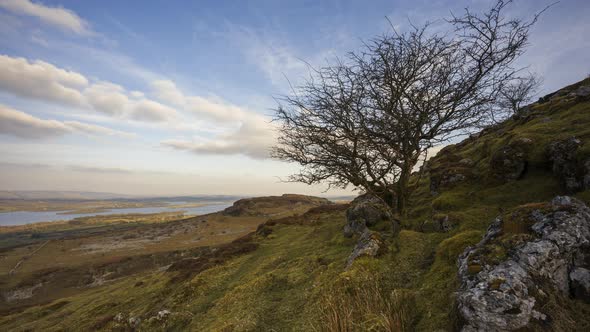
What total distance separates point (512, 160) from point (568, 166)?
2.81 m

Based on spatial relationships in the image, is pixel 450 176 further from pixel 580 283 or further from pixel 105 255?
pixel 105 255

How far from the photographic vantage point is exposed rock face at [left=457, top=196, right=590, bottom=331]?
3818 millimetres

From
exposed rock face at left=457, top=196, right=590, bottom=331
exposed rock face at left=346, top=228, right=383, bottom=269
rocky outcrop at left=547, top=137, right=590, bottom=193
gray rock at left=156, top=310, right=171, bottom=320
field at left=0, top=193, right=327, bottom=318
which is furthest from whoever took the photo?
field at left=0, top=193, right=327, bottom=318

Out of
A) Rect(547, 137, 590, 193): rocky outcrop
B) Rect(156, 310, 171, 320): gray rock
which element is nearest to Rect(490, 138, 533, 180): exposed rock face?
Rect(547, 137, 590, 193): rocky outcrop

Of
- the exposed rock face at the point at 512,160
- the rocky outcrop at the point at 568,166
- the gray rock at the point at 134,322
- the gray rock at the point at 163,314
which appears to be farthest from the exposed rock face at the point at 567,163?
the gray rock at the point at 134,322

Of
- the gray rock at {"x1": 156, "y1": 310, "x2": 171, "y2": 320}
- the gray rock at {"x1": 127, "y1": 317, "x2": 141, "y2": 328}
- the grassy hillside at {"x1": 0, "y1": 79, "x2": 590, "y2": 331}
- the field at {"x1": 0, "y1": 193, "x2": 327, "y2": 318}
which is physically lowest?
the field at {"x1": 0, "y1": 193, "x2": 327, "y2": 318}

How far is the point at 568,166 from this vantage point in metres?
8.77

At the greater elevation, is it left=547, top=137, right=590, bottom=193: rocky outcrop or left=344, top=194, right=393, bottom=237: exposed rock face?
left=547, top=137, right=590, bottom=193: rocky outcrop


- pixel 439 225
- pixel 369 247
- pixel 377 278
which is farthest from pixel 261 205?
pixel 377 278

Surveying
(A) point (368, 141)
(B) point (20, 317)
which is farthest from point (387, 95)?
(B) point (20, 317)

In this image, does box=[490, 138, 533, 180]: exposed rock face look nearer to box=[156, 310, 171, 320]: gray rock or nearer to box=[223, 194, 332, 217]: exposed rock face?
box=[156, 310, 171, 320]: gray rock

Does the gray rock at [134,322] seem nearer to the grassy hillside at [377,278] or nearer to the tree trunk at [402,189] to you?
the grassy hillside at [377,278]

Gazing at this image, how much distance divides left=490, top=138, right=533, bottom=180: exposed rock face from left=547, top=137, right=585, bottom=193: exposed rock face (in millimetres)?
1174

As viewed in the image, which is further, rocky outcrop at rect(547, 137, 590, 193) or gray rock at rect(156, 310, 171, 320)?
gray rock at rect(156, 310, 171, 320)
